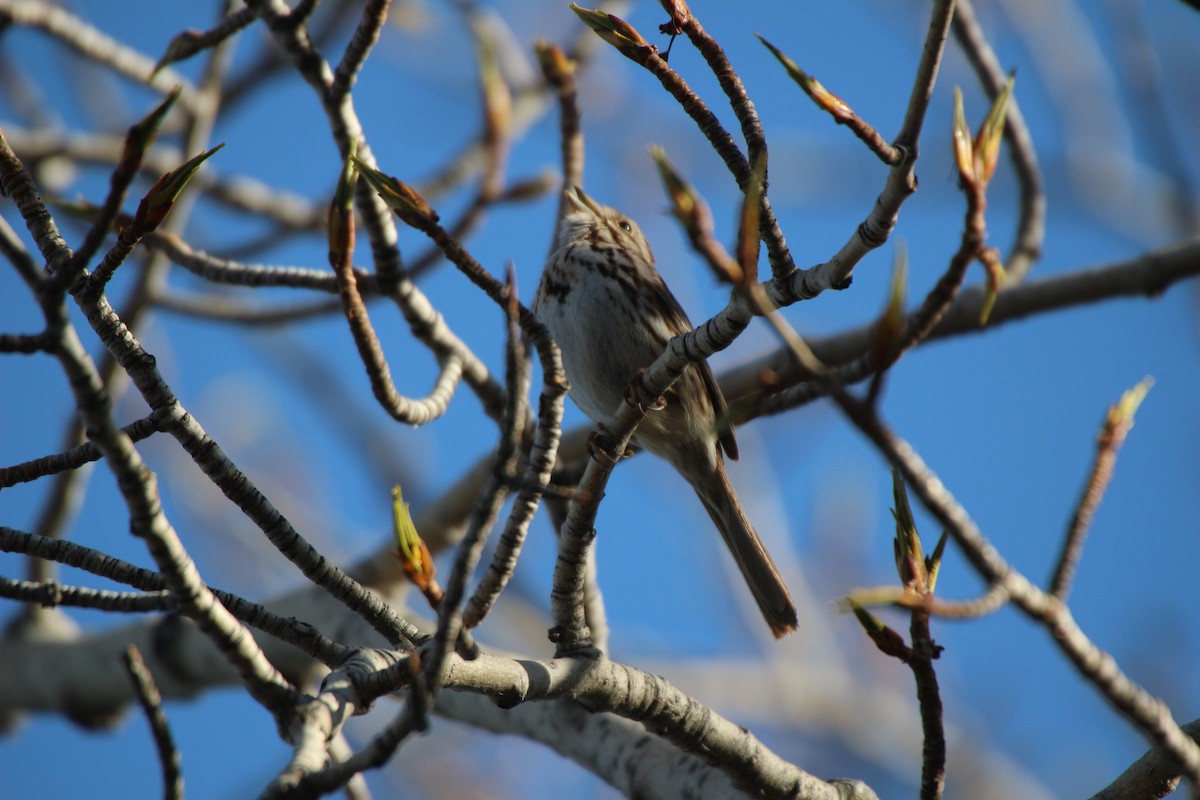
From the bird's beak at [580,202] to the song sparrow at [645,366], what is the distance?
221 millimetres

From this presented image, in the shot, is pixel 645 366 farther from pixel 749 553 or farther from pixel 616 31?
pixel 616 31

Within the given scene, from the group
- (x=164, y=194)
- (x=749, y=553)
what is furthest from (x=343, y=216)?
(x=749, y=553)

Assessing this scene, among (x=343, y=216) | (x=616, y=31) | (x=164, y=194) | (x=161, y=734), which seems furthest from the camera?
(x=343, y=216)

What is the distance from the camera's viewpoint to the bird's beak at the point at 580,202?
469cm

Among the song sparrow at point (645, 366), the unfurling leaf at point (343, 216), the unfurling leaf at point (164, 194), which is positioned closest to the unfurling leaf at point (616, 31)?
the unfurling leaf at point (343, 216)

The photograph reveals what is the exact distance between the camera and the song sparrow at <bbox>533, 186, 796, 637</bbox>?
4105 mm

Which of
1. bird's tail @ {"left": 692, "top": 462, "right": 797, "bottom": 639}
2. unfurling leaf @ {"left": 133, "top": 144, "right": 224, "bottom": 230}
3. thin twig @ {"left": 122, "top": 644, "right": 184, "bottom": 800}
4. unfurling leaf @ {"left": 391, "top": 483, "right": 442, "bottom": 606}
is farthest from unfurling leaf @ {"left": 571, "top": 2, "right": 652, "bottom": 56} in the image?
bird's tail @ {"left": 692, "top": 462, "right": 797, "bottom": 639}

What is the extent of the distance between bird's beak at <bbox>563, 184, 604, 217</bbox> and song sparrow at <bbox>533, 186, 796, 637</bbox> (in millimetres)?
221

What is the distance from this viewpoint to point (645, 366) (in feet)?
13.5

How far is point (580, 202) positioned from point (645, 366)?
1.04 metres

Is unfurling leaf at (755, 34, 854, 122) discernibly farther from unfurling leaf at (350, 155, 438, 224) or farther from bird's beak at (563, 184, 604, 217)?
bird's beak at (563, 184, 604, 217)

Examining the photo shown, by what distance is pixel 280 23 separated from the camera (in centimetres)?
323

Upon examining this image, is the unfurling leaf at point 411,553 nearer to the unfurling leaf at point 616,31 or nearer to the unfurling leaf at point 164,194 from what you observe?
the unfurling leaf at point 164,194

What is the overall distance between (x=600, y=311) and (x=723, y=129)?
6.44ft
